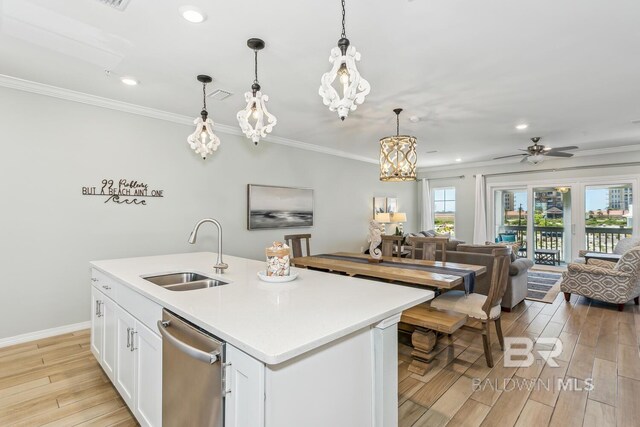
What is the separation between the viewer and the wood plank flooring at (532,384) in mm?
2020

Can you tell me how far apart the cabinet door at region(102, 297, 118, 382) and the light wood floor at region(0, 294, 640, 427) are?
0.76 feet

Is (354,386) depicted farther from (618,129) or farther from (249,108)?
(618,129)

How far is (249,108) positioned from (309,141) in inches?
130

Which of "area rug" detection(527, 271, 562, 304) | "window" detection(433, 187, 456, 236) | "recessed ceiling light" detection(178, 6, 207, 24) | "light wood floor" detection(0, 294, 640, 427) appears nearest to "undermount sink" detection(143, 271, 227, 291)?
"light wood floor" detection(0, 294, 640, 427)

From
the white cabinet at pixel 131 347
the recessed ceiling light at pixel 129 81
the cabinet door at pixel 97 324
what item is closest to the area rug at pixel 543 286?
the white cabinet at pixel 131 347

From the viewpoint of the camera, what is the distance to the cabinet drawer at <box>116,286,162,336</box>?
5.28 ft

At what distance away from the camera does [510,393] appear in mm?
2283

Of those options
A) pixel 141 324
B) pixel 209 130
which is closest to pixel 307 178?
pixel 209 130

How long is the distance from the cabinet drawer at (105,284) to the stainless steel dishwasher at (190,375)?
2.80 ft

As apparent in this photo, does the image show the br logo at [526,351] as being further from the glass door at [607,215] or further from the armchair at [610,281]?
the glass door at [607,215]

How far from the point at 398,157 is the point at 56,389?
3771 millimetres

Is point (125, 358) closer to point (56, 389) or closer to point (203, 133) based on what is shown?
point (56, 389)

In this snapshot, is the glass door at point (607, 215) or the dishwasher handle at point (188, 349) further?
the glass door at point (607, 215)

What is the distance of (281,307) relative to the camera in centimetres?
141
